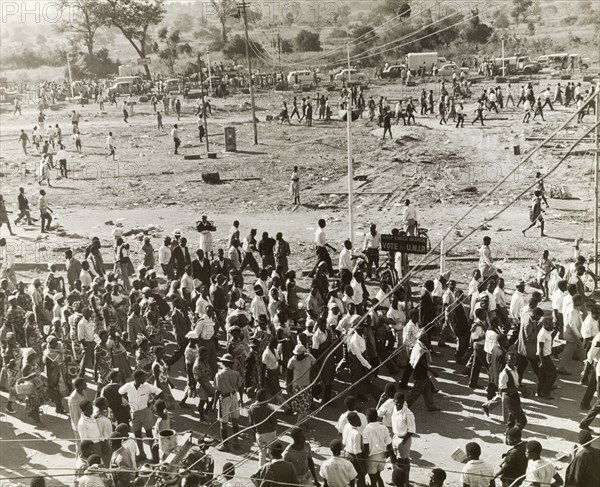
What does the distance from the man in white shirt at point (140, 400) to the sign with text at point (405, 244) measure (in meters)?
5.30

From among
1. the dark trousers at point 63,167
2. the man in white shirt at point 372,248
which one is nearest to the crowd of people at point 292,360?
the man in white shirt at point 372,248

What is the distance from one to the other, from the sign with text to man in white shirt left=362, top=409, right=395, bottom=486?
4880 mm

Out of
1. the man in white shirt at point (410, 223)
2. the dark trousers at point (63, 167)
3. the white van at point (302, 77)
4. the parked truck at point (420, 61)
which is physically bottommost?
the man in white shirt at point (410, 223)

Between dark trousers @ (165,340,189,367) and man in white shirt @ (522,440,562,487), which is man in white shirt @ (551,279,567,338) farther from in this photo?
dark trousers @ (165,340,189,367)

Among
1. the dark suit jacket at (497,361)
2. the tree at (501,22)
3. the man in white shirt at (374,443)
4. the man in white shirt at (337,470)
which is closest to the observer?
the man in white shirt at (337,470)

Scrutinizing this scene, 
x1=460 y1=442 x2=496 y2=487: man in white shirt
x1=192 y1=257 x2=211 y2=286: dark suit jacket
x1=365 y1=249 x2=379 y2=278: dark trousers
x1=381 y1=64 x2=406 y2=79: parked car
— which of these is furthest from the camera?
x1=381 y1=64 x2=406 y2=79: parked car

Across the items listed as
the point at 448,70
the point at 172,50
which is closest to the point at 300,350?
the point at 448,70

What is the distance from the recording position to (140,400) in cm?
1030

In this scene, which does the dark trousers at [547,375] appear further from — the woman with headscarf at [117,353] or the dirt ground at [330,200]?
the woman with headscarf at [117,353]

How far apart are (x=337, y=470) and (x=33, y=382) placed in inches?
214

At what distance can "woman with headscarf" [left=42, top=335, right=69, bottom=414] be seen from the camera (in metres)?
11.8

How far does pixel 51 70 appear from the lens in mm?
69750

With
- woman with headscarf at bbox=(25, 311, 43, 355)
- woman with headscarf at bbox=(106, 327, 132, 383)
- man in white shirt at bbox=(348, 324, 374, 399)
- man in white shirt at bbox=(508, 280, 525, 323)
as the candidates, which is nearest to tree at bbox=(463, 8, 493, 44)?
man in white shirt at bbox=(508, 280, 525, 323)

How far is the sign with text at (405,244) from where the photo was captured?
1362 cm
